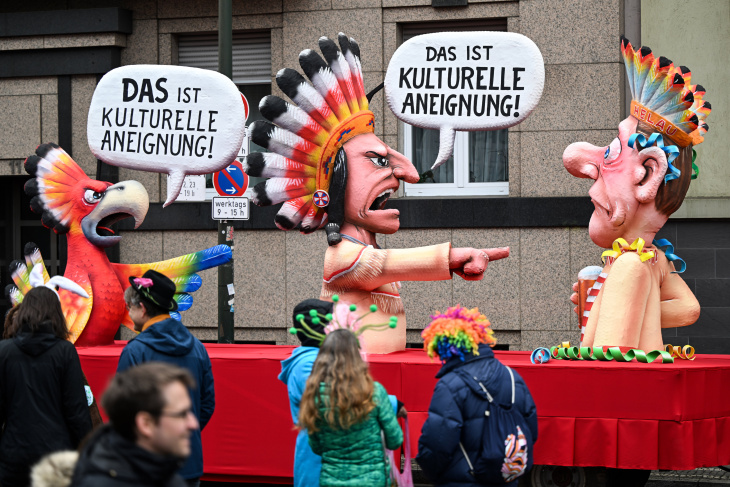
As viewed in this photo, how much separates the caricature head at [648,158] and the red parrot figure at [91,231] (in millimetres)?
3049

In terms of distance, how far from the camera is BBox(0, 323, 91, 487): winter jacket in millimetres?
4559

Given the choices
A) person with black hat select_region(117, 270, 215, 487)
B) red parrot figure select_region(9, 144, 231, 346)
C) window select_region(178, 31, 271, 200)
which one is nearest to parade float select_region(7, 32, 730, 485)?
red parrot figure select_region(9, 144, 231, 346)

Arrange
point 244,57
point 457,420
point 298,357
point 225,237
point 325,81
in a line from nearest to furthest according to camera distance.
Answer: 1. point 457,420
2. point 298,357
3. point 325,81
4. point 225,237
5. point 244,57

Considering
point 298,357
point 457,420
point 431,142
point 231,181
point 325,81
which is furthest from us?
point 431,142

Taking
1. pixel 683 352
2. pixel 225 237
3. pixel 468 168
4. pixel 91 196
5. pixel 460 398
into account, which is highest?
pixel 468 168

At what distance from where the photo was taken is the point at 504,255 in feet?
21.3

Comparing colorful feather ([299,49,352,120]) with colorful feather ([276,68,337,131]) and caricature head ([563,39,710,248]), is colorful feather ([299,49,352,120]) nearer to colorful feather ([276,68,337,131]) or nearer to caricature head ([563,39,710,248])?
colorful feather ([276,68,337,131])

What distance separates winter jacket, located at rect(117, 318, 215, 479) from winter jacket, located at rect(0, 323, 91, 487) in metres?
0.33

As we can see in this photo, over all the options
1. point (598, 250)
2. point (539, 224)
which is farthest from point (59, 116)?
point (598, 250)

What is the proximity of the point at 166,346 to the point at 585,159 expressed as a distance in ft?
12.0

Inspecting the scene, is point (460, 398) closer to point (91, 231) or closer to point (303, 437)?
point (303, 437)

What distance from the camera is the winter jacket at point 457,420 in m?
4.07

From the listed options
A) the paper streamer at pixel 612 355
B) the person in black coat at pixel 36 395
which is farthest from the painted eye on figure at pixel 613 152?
the person in black coat at pixel 36 395

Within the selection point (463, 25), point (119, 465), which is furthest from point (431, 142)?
point (119, 465)
